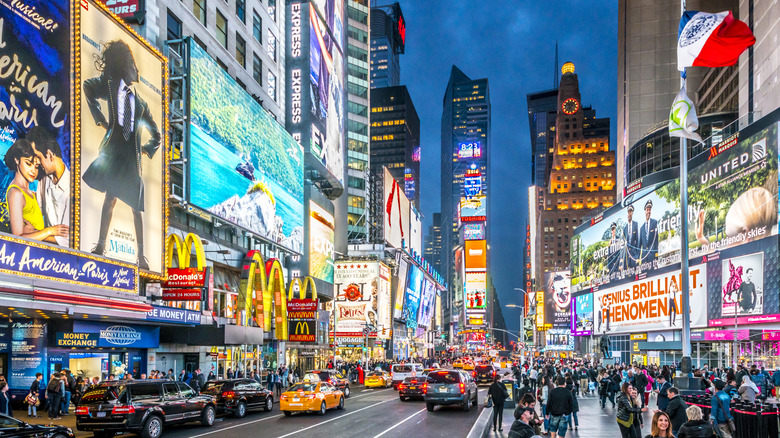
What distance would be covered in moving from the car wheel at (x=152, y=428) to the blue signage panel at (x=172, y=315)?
32.1ft

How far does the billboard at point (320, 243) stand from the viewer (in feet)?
214

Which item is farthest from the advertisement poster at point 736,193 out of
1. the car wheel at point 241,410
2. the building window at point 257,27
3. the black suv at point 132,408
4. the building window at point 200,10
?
the black suv at point 132,408

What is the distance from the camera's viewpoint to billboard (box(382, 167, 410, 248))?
4204 inches

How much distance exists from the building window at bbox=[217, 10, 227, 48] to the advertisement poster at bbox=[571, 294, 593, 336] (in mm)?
67741

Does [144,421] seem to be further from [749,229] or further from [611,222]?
[611,222]

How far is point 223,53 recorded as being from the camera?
47.5 metres

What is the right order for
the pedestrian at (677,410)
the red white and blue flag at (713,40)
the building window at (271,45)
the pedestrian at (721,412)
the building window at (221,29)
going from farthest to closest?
the building window at (271,45) < the building window at (221,29) < the red white and blue flag at (713,40) < the pedestrian at (721,412) < the pedestrian at (677,410)

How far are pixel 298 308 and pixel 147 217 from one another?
22.7 metres

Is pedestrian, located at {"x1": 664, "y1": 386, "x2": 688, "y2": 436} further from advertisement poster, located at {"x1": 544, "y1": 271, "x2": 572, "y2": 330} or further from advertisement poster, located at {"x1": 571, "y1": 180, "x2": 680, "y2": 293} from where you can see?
advertisement poster, located at {"x1": 544, "y1": 271, "x2": 572, "y2": 330}

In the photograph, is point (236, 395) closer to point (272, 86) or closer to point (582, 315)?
point (272, 86)

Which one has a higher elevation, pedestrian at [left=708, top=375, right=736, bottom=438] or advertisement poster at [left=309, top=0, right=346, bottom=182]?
advertisement poster at [left=309, top=0, right=346, bottom=182]

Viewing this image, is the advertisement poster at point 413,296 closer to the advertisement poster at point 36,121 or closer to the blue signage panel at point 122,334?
the blue signage panel at point 122,334

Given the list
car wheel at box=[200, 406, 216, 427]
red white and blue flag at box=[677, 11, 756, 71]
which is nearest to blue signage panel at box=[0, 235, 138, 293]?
car wheel at box=[200, 406, 216, 427]

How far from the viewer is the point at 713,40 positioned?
65.3 feet
